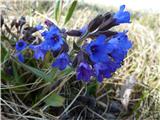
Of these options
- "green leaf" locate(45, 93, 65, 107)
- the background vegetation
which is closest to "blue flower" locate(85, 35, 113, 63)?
the background vegetation

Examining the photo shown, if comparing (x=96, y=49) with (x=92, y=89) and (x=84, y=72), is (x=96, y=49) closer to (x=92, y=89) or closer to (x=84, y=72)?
(x=84, y=72)

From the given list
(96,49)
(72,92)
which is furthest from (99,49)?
(72,92)

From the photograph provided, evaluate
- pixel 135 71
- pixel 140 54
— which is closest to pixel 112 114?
pixel 135 71

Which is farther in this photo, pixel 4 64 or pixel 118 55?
pixel 4 64

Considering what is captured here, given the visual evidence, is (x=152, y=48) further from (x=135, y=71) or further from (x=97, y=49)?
(x=97, y=49)

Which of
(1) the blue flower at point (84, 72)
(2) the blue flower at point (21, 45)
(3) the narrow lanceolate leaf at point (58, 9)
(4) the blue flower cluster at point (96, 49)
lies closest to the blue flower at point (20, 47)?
(2) the blue flower at point (21, 45)

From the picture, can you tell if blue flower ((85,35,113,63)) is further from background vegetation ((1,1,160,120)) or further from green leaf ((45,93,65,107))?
green leaf ((45,93,65,107))

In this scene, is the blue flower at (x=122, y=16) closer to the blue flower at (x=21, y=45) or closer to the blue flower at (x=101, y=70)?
the blue flower at (x=101, y=70)
